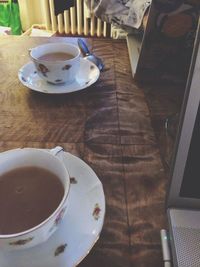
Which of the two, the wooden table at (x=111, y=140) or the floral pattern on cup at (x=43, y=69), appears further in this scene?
the floral pattern on cup at (x=43, y=69)

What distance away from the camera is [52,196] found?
1.08ft

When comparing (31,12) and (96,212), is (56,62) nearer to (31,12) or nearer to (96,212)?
(96,212)

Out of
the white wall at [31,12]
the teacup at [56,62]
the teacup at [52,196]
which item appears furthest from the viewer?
the white wall at [31,12]

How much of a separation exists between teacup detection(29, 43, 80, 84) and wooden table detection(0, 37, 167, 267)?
0.14 ft

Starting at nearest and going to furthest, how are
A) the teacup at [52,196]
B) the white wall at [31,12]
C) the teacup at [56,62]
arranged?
the teacup at [52,196] → the teacup at [56,62] → the white wall at [31,12]

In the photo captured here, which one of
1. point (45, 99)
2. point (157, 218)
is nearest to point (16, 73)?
point (45, 99)

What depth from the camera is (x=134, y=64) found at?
0.75 metres

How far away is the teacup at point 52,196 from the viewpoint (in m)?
0.29

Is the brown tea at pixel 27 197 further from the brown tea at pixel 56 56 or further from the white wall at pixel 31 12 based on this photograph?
the white wall at pixel 31 12

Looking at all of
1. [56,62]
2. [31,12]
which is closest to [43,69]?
[56,62]

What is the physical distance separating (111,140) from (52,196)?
0.21 m

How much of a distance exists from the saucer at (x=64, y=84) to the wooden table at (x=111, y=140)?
17 millimetres

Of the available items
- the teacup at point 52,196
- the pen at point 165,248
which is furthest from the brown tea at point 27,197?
the pen at point 165,248

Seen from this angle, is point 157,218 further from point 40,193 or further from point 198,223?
point 40,193
